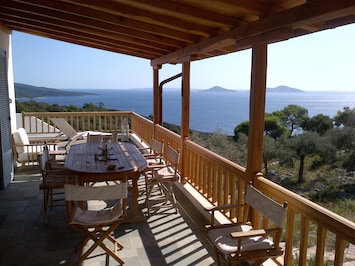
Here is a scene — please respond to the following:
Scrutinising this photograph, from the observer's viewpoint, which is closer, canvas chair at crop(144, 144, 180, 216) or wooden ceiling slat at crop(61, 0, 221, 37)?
wooden ceiling slat at crop(61, 0, 221, 37)

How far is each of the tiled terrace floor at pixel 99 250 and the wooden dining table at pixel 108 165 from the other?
456 millimetres

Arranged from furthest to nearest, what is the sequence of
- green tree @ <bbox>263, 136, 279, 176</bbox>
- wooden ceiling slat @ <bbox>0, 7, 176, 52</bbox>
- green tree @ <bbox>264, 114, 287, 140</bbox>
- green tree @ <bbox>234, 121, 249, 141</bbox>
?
green tree @ <bbox>234, 121, 249, 141</bbox> < green tree @ <bbox>264, 114, 287, 140</bbox> < green tree @ <bbox>263, 136, 279, 176</bbox> < wooden ceiling slat @ <bbox>0, 7, 176, 52</bbox>

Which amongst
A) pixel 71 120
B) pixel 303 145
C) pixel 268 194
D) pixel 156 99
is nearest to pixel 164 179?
pixel 268 194

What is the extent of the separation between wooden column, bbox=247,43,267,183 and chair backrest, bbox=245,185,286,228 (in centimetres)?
33

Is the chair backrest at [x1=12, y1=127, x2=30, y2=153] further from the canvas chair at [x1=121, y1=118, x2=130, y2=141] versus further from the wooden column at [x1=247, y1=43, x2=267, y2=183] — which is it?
the wooden column at [x1=247, y1=43, x2=267, y2=183]

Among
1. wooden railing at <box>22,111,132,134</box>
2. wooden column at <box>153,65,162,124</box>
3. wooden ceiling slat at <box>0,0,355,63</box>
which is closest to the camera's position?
wooden ceiling slat at <box>0,0,355,63</box>

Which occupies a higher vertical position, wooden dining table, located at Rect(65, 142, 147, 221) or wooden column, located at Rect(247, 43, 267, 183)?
wooden column, located at Rect(247, 43, 267, 183)

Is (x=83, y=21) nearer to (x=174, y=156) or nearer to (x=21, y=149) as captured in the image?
(x=174, y=156)

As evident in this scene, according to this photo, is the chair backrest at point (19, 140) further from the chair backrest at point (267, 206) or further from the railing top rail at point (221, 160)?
the chair backrest at point (267, 206)

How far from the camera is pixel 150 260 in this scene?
3199 millimetres

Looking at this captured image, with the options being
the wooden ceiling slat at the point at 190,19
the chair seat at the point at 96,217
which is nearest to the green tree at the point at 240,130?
the wooden ceiling slat at the point at 190,19

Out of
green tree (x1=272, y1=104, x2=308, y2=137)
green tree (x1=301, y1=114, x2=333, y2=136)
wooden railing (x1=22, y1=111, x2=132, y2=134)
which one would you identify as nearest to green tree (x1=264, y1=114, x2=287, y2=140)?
green tree (x1=272, y1=104, x2=308, y2=137)

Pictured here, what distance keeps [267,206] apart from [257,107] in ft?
3.32

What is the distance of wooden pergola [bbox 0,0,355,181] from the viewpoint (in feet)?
8.28
